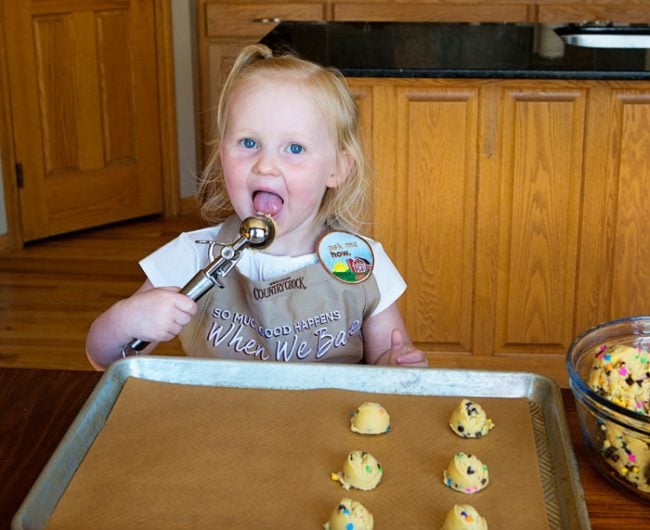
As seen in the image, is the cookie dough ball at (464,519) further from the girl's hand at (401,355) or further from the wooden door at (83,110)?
the wooden door at (83,110)

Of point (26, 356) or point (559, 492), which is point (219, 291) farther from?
point (26, 356)

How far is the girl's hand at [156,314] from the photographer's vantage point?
1.14 metres

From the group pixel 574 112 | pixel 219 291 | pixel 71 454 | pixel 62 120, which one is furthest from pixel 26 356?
pixel 71 454

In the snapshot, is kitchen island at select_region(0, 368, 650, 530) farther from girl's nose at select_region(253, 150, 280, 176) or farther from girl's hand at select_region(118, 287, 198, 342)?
girl's nose at select_region(253, 150, 280, 176)

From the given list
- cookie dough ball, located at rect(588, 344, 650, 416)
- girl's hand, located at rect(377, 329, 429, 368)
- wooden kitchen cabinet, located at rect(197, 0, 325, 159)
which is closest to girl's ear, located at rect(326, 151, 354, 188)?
girl's hand, located at rect(377, 329, 429, 368)

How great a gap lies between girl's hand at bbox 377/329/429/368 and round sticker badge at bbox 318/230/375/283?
0.11 metres

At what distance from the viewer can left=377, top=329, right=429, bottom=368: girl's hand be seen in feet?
4.11

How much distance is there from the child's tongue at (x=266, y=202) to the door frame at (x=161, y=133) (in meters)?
3.08

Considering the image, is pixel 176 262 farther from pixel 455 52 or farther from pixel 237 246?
pixel 455 52

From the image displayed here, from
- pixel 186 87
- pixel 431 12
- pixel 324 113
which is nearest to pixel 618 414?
pixel 324 113

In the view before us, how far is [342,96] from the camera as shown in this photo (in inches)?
56.0

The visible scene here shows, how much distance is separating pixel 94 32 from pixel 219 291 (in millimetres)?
3114

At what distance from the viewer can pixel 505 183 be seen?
110 inches

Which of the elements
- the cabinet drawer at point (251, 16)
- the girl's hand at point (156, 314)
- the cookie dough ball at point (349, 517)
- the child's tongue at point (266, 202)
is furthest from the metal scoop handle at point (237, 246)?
the cabinet drawer at point (251, 16)
